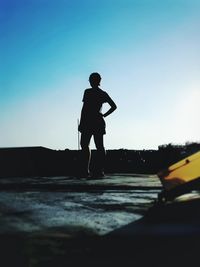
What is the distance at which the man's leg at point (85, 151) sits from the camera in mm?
8055

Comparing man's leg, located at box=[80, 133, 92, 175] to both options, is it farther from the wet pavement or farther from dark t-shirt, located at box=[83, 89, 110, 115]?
the wet pavement

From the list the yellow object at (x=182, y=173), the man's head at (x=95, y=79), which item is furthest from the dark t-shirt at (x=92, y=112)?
the yellow object at (x=182, y=173)

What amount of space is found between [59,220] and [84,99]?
5.30 metres

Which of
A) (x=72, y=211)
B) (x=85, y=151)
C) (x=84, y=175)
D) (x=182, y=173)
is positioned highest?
(x=85, y=151)

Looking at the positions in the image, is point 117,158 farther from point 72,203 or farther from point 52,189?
point 72,203

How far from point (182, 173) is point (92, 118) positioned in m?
5.13

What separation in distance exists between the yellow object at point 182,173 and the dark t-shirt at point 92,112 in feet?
15.8

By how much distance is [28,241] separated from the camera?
7.48ft

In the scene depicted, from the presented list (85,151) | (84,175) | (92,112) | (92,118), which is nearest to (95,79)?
(92,112)

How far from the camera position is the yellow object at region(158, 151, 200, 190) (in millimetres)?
2934

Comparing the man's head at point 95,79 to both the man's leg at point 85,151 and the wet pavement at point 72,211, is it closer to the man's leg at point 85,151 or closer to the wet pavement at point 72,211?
the man's leg at point 85,151

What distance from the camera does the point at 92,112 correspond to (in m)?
8.12

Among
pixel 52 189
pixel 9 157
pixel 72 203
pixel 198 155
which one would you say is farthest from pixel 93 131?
pixel 9 157

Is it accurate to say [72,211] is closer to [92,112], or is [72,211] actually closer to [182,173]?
[182,173]
